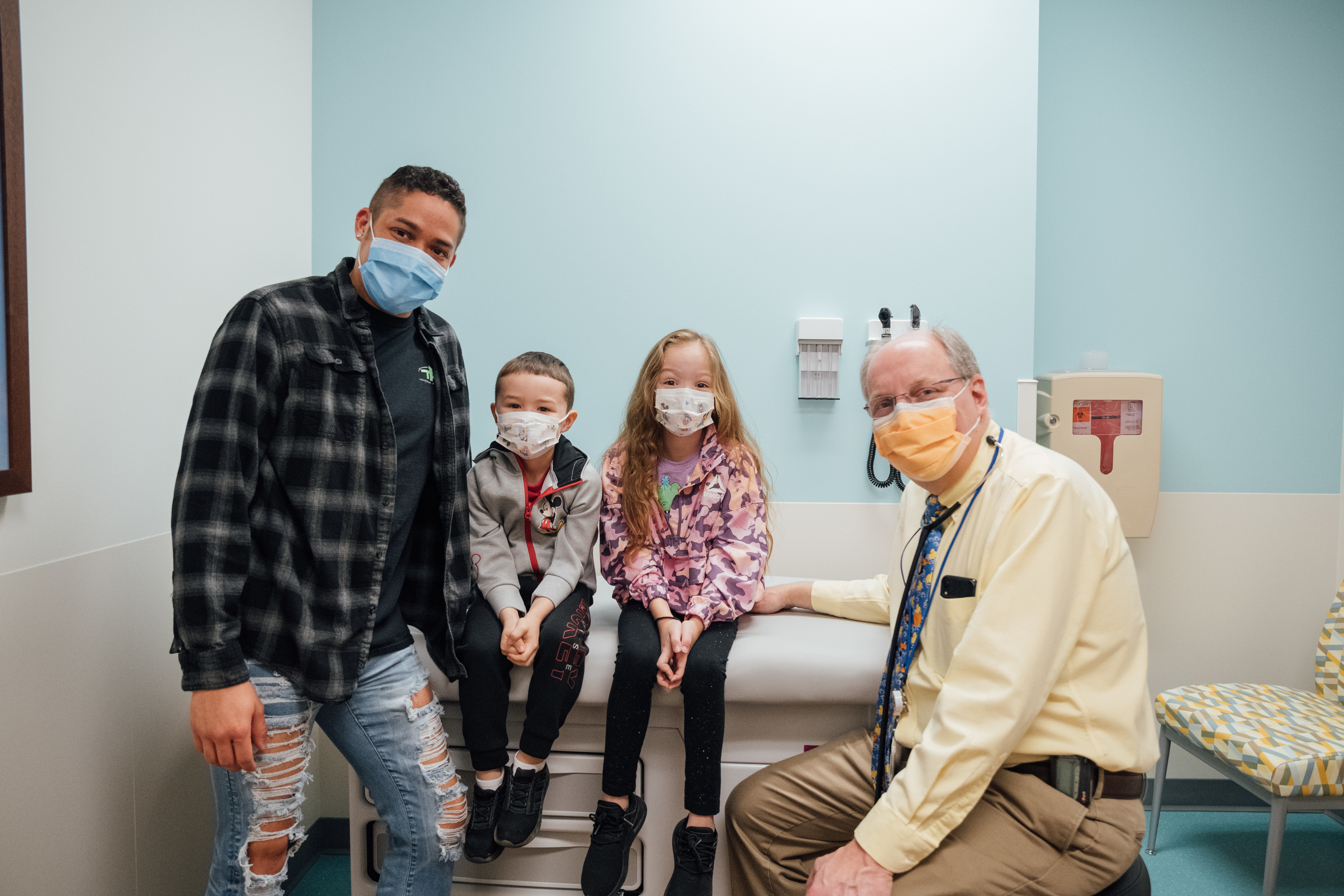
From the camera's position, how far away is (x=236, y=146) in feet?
6.27

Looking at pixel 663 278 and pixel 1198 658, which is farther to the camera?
pixel 1198 658

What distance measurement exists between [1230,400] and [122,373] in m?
3.16

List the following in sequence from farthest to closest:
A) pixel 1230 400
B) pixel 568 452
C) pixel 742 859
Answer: pixel 1230 400 < pixel 568 452 < pixel 742 859

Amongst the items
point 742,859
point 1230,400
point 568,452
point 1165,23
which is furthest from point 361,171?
point 1230,400

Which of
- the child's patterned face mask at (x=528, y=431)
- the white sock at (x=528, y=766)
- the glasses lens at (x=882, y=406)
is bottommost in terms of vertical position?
the white sock at (x=528, y=766)

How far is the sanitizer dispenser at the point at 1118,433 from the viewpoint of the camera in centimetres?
228

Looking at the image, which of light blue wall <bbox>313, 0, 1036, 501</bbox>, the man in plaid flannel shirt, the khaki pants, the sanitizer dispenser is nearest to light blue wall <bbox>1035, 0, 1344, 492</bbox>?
the sanitizer dispenser

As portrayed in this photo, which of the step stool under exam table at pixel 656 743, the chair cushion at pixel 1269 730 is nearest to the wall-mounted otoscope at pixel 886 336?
the step stool under exam table at pixel 656 743

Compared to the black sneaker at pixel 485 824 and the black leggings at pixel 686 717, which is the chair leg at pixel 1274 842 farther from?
the black sneaker at pixel 485 824

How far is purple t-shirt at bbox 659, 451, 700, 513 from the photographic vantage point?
1812 mm

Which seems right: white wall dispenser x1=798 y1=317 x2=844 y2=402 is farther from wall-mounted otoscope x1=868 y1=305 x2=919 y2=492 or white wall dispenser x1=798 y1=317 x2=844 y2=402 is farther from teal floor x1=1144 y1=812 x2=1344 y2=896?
teal floor x1=1144 y1=812 x2=1344 y2=896

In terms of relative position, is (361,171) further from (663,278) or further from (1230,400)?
(1230,400)

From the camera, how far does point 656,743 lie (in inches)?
63.9

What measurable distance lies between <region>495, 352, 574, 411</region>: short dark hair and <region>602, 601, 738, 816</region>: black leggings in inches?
24.2
